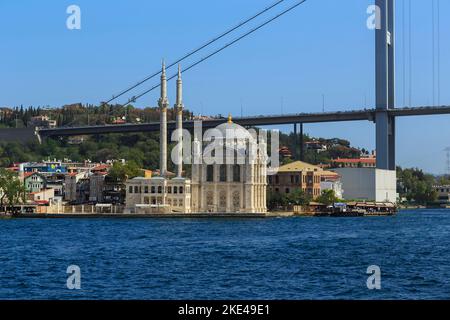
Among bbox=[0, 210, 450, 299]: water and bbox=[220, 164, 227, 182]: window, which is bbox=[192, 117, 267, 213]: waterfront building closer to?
bbox=[220, 164, 227, 182]: window

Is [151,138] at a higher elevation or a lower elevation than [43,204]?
higher

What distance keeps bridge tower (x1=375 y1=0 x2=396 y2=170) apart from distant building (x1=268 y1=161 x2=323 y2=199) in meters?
4.89

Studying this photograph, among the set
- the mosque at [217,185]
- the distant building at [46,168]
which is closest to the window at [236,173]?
the mosque at [217,185]

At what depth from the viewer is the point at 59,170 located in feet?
190

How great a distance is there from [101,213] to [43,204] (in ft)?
13.7

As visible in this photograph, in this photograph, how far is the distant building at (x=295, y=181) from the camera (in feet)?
176

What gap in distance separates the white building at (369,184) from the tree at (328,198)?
233 centimetres

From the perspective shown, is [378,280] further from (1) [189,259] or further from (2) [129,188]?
(2) [129,188]

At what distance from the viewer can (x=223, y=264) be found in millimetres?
17469

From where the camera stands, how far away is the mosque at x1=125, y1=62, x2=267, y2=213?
4325 cm

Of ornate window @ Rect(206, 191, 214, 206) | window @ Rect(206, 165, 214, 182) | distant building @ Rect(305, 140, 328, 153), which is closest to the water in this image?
ornate window @ Rect(206, 191, 214, 206)
